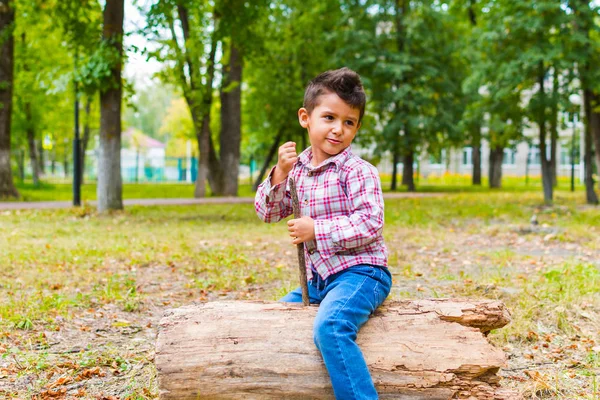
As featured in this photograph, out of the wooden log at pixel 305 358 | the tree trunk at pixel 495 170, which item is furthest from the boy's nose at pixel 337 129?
the tree trunk at pixel 495 170

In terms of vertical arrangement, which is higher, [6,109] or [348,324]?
[6,109]

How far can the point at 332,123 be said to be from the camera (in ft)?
11.1

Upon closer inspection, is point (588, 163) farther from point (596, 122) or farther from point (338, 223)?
point (338, 223)

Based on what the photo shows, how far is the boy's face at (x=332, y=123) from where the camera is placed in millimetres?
3346

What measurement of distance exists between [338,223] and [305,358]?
0.67 m

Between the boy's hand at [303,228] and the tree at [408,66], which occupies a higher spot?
the tree at [408,66]

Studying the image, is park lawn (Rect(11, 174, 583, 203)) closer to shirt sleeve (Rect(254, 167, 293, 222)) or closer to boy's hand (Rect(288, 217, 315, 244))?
shirt sleeve (Rect(254, 167, 293, 222))

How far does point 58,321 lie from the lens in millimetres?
5156

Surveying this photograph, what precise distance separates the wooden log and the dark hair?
1095mm

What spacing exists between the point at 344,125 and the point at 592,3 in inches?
557

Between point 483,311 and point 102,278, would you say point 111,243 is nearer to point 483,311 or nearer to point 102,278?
point 102,278

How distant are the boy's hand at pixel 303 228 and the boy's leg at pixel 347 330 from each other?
0.92 ft

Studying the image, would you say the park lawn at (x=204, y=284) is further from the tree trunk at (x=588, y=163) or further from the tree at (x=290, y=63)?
the tree at (x=290, y=63)

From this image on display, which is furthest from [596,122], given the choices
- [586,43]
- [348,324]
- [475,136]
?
[348,324]
